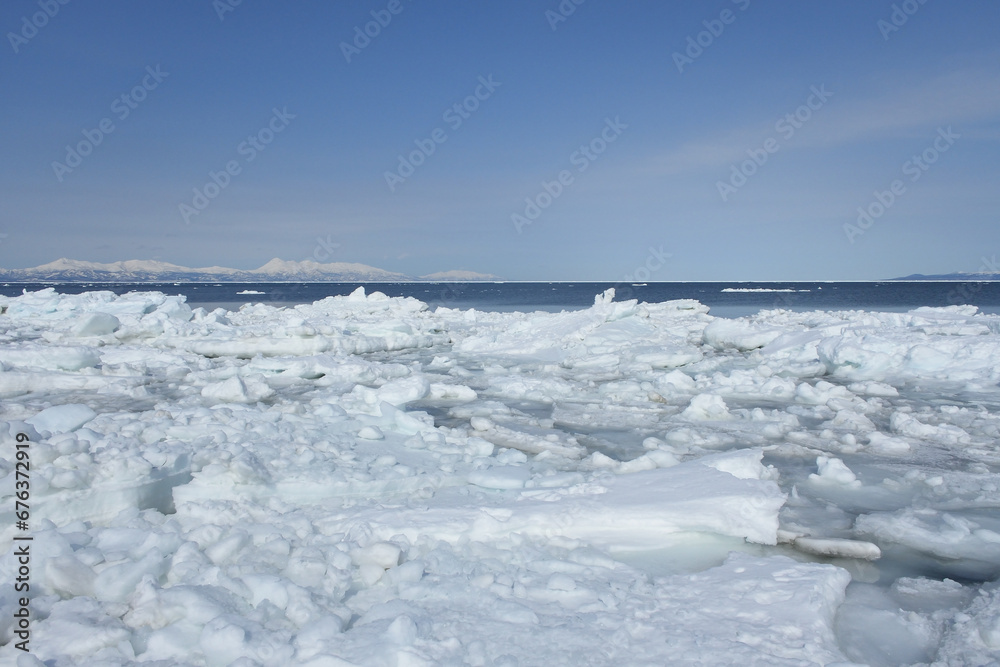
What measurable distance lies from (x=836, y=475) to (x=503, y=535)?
283 cm

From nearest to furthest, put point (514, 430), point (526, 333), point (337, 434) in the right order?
point (337, 434) → point (514, 430) → point (526, 333)

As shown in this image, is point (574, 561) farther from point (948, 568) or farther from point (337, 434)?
point (337, 434)

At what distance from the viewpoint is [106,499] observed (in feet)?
11.3

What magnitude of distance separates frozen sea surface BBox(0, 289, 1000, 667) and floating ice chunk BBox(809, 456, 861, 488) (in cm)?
2

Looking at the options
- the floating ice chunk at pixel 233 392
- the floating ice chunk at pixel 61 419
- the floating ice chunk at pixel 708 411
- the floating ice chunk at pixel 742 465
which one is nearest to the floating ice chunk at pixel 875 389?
the floating ice chunk at pixel 708 411

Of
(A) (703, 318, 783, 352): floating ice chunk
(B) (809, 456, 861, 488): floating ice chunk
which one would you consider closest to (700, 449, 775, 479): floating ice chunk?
(B) (809, 456, 861, 488): floating ice chunk

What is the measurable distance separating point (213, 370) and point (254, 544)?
7.62m

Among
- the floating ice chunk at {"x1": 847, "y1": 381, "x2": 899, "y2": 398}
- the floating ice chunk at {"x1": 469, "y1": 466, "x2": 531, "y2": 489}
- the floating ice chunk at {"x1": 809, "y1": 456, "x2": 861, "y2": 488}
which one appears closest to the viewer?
the floating ice chunk at {"x1": 469, "y1": 466, "x2": 531, "y2": 489}

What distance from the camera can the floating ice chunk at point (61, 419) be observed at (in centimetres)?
448

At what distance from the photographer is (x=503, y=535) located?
3.32 meters

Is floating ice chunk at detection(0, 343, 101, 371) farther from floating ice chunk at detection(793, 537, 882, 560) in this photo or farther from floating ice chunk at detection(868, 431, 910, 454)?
floating ice chunk at detection(868, 431, 910, 454)

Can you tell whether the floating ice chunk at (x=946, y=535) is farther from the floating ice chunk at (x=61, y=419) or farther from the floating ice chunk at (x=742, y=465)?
the floating ice chunk at (x=61, y=419)

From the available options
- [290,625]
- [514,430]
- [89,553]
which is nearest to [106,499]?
[89,553]

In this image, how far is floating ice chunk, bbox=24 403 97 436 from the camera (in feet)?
14.7
